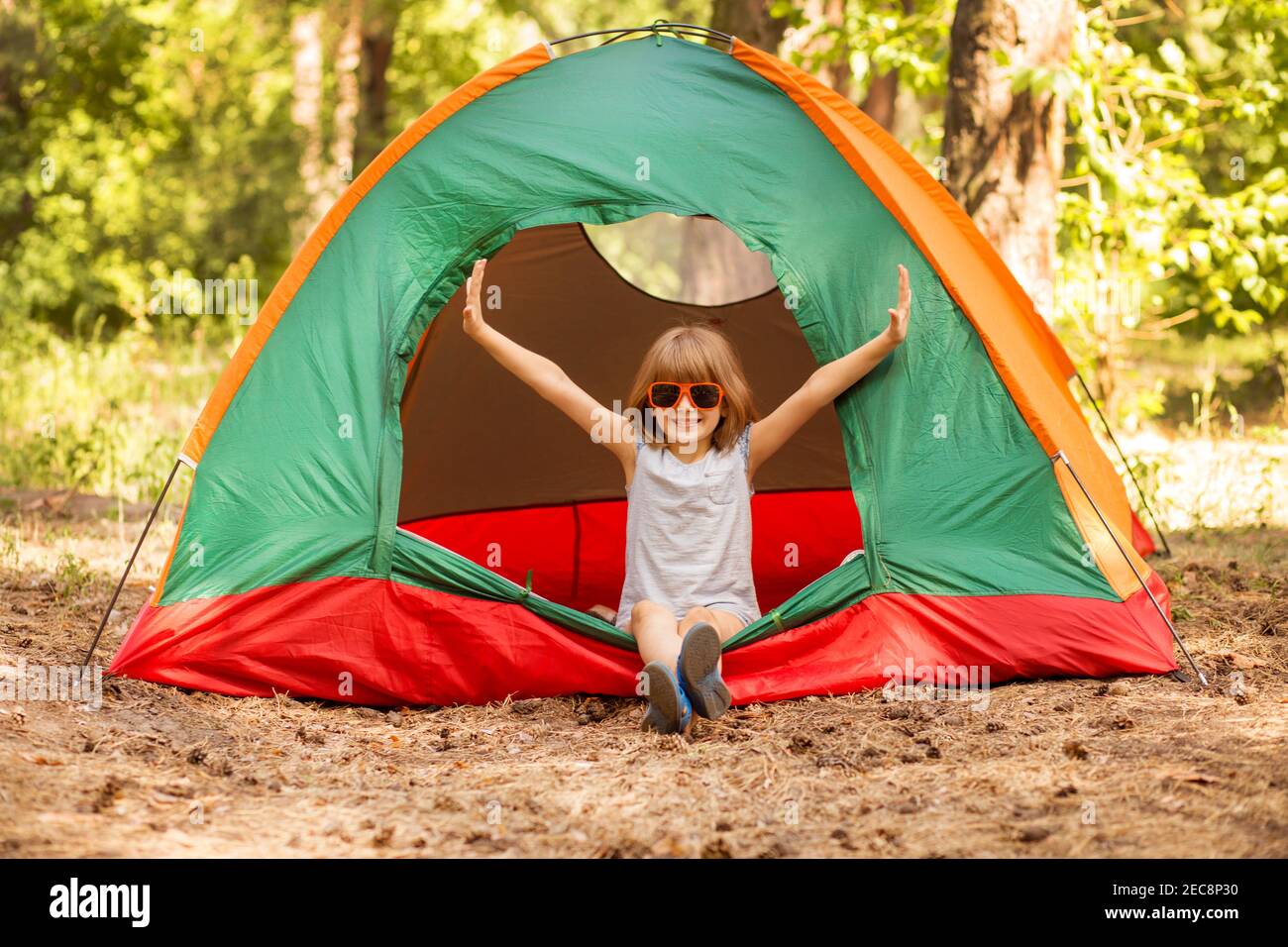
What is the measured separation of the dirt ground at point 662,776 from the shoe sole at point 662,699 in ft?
0.21

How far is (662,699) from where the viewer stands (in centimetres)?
322

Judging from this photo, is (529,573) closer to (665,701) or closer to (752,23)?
(665,701)

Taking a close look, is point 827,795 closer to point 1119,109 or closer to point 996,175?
point 996,175

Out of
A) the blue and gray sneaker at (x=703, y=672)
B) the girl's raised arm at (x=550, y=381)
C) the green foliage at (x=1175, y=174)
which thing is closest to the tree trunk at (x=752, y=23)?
the green foliage at (x=1175, y=174)

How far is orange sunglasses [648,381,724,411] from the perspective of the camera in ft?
12.1

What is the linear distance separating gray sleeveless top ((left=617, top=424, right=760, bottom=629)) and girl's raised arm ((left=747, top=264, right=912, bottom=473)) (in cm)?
21

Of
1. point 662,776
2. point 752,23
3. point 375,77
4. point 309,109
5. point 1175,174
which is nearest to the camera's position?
point 662,776

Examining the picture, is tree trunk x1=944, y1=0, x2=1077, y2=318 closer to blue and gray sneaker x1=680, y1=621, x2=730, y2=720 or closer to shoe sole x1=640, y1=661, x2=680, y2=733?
blue and gray sneaker x1=680, y1=621, x2=730, y2=720

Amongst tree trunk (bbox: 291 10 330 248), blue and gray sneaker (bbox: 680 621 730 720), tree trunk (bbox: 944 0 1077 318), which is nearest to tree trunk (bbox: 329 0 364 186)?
tree trunk (bbox: 291 10 330 248)

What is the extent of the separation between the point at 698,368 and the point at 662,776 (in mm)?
1230

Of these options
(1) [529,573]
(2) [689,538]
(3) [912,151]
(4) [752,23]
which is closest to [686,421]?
(2) [689,538]

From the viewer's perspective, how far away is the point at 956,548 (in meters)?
3.67

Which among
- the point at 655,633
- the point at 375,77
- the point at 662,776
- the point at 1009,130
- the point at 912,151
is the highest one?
the point at 375,77
